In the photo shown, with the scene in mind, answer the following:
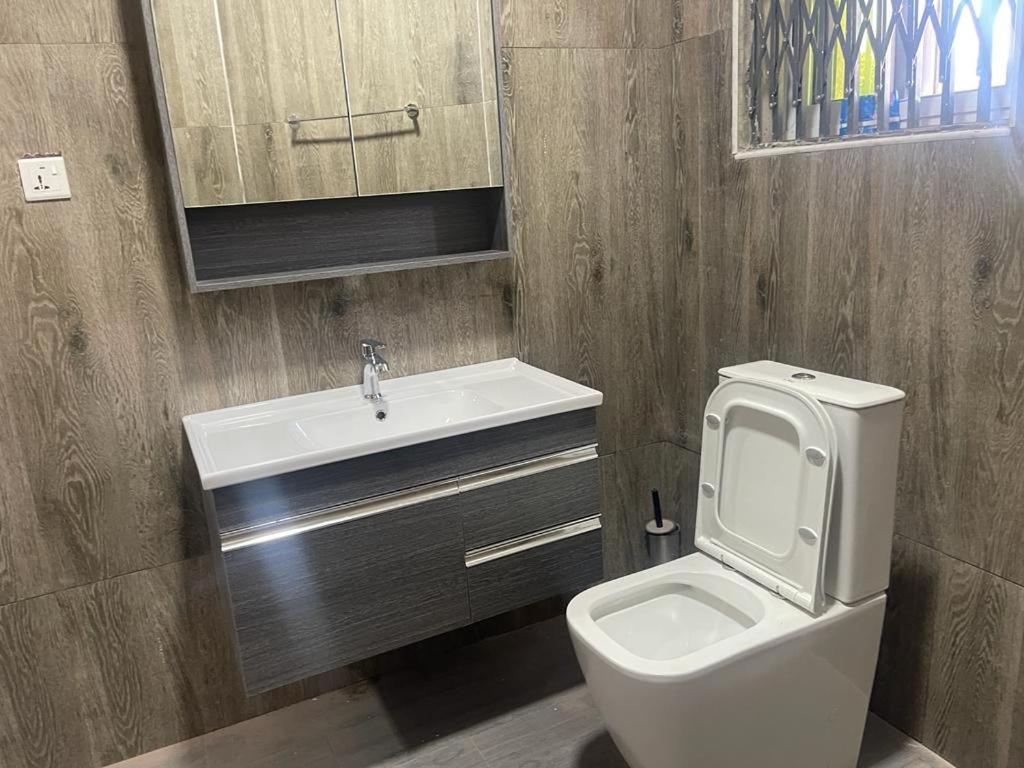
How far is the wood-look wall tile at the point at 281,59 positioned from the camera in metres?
1.68

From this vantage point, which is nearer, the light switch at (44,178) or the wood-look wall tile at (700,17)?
the light switch at (44,178)

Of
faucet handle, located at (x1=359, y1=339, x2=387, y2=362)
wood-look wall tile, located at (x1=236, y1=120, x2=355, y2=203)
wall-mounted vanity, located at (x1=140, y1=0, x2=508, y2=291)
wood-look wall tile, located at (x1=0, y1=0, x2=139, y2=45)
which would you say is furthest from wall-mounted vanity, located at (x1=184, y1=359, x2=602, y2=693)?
wood-look wall tile, located at (x1=0, y1=0, x2=139, y2=45)

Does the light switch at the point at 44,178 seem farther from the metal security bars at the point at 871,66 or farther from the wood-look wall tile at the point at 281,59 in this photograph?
the metal security bars at the point at 871,66

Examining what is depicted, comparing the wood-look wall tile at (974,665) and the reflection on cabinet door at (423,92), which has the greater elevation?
the reflection on cabinet door at (423,92)

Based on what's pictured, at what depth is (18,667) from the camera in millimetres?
1766

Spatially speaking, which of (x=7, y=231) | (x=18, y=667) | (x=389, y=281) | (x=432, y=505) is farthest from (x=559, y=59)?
(x=18, y=667)

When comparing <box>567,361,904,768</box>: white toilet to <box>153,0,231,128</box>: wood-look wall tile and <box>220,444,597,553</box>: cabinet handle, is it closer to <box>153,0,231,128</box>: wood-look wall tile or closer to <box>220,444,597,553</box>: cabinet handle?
<box>220,444,597,553</box>: cabinet handle

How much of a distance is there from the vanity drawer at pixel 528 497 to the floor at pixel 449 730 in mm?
540

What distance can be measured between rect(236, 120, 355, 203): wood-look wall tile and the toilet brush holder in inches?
50.3

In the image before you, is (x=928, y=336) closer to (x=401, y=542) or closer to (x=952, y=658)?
(x=952, y=658)

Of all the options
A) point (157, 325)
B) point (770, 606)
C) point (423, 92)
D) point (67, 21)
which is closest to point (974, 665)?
point (770, 606)

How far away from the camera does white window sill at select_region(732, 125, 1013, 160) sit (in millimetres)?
1456

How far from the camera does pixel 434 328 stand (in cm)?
209

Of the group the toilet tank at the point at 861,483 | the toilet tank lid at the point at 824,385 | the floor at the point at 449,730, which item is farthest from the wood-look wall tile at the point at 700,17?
the floor at the point at 449,730
